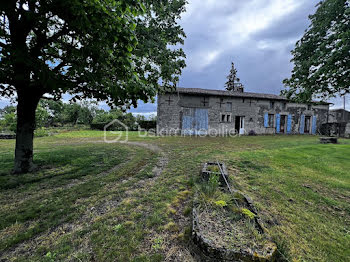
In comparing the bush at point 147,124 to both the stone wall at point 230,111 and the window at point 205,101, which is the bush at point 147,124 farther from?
the window at point 205,101

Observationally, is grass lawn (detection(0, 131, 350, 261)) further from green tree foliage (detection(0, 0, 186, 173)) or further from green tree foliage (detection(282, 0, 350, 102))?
green tree foliage (detection(282, 0, 350, 102))

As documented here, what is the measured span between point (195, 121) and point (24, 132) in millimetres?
13160

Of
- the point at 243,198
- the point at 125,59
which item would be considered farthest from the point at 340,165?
the point at 125,59

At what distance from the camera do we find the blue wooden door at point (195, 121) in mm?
15086

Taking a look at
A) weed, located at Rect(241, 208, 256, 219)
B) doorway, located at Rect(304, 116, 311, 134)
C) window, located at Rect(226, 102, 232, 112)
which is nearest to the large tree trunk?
weed, located at Rect(241, 208, 256, 219)

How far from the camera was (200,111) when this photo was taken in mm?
15383

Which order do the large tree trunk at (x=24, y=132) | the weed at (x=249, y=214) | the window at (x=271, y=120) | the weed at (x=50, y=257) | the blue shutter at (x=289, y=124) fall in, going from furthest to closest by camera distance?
1. the blue shutter at (x=289, y=124)
2. the window at (x=271, y=120)
3. the large tree trunk at (x=24, y=132)
4. the weed at (x=249, y=214)
5. the weed at (x=50, y=257)

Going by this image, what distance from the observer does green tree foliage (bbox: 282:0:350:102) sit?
6.19 metres

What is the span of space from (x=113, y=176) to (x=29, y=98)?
3.20 meters

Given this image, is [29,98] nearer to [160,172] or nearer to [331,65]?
[160,172]

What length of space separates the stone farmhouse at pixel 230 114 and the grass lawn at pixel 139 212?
10.8m

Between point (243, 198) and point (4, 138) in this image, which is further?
point (4, 138)

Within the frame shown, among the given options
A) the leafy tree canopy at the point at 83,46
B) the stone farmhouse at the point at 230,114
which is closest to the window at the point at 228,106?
→ the stone farmhouse at the point at 230,114

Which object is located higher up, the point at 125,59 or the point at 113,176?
the point at 125,59
